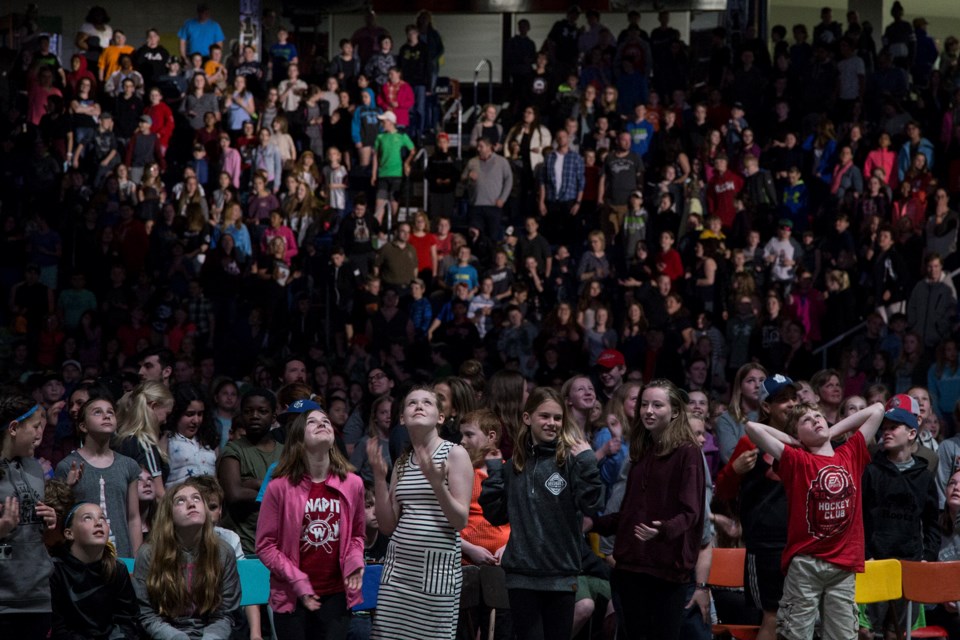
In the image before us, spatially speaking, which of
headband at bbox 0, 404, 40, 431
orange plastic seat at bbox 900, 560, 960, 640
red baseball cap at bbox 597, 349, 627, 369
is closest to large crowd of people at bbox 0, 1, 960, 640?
headband at bbox 0, 404, 40, 431

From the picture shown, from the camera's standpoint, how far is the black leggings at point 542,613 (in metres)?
7.22

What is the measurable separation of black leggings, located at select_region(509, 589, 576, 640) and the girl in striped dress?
51 centimetres

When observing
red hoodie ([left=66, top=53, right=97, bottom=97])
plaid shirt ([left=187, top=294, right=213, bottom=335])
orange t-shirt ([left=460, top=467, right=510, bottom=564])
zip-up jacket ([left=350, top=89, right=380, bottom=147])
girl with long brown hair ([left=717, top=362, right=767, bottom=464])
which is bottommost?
orange t-shirt ([left=460, top=467, right=510, bottom=564])

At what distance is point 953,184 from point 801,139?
7.37 ft

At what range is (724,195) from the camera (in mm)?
19141

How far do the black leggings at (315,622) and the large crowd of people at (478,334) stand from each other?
0.01m

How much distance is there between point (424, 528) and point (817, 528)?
2.16m

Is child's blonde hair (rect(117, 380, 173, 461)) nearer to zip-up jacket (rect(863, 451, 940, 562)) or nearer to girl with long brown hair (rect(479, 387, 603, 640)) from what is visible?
girl with long brown hair (rect(479, 387, 603, 640))

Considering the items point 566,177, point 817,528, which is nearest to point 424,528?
point 817,528

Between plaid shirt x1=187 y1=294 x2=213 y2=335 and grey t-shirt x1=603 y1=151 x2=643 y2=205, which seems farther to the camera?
grey t-shirt x1=603 y1=151 x2=643 y2=205

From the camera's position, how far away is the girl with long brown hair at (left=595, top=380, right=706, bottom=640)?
7180mm

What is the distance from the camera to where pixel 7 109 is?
2173 centimetres

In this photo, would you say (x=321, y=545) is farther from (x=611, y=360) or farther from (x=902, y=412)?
(x=611, y=360)

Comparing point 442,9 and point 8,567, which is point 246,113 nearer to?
point 442,9
